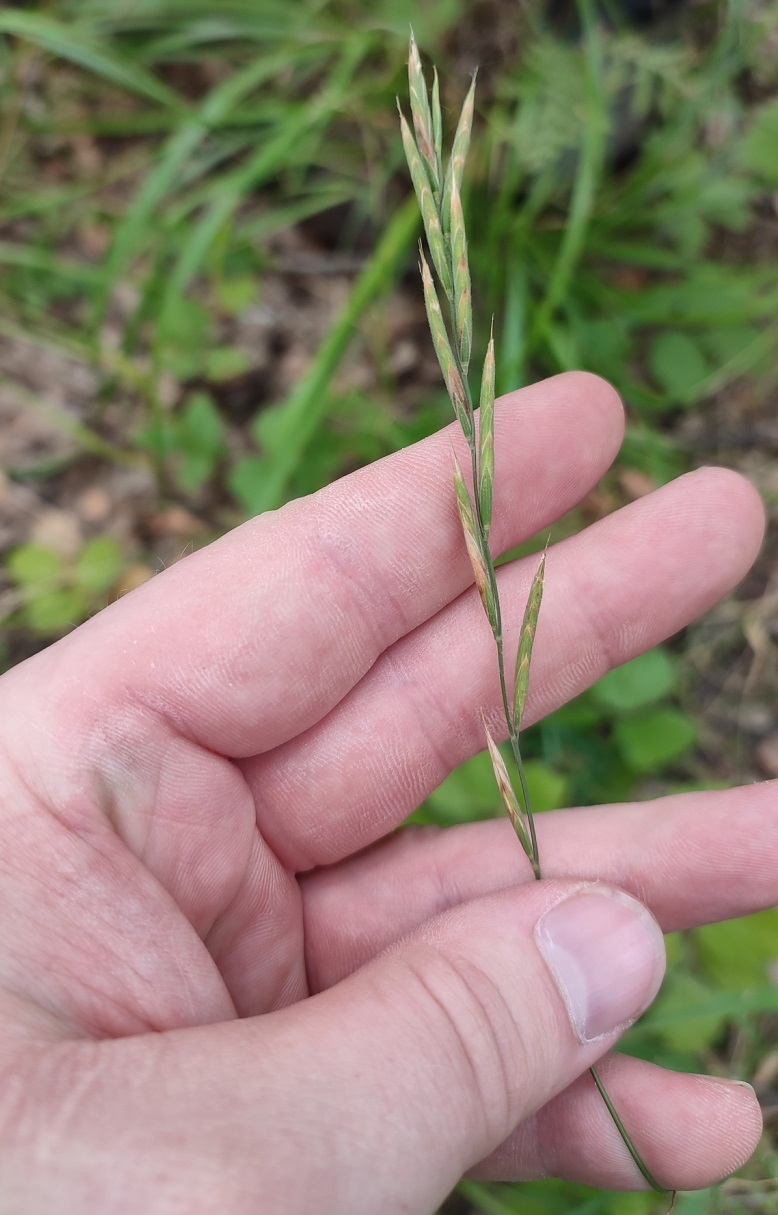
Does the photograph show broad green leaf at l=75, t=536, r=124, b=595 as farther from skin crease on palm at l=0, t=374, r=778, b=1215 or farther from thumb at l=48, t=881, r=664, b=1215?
thumb at l=48, t=881, r=664, b=1215

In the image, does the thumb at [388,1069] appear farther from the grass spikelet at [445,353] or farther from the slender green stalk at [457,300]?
the grass spikelet at [445,353]

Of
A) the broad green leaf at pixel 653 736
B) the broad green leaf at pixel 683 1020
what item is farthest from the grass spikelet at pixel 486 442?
the broad green leaf at pixel 683 1020

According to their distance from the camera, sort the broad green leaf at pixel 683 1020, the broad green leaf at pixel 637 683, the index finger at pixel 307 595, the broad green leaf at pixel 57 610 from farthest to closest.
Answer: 1. the broad green leaf at pixel 57 610
2. the broad green leaf at pixel 637 683
3. the broad green leaf at pixel 683 1020
4. the index finger at pixel 307 595

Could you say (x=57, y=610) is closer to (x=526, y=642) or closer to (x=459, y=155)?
(x=526, y=642)

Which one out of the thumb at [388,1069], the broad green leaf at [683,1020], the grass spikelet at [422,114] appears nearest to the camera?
the thumb at [388,1069]

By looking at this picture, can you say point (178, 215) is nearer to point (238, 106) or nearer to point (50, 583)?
point (238, 106)

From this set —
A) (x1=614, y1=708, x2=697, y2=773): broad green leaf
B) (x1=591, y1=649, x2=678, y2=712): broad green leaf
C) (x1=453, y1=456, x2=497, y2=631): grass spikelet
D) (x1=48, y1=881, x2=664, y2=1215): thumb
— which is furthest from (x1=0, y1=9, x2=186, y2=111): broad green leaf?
(x1=48, y1=881, x2=664, y2=1215): thumb

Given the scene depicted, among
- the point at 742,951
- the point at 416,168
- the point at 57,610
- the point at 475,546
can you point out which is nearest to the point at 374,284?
the point at 416,168
